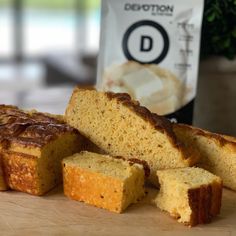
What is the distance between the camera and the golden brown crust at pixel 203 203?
1.21 meters

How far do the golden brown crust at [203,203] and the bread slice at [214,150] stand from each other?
0.18 metres

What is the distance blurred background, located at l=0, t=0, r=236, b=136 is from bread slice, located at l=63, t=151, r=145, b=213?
56 centimetres

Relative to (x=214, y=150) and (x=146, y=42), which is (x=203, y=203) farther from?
(x=146, y=42)

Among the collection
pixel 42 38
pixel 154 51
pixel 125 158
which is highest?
pixel 154 51

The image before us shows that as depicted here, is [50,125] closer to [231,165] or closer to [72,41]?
[231,165]

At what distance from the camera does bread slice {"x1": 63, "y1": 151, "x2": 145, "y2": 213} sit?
127 cm

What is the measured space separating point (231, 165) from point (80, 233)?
49 cm

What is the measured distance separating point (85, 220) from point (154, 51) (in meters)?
0.73

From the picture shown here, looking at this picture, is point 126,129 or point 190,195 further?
point 126,129

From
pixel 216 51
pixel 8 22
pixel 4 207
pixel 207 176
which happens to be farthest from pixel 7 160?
pixel 8 22

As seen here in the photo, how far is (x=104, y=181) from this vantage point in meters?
1.27

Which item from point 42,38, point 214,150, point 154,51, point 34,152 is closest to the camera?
point 34,152

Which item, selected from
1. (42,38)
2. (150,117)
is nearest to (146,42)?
(150,117)

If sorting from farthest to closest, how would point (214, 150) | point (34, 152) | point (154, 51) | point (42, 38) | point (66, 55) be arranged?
point (42, 38) < point (66, 55) < point (154, 51) < point (214, 150) < point (34, 152)
